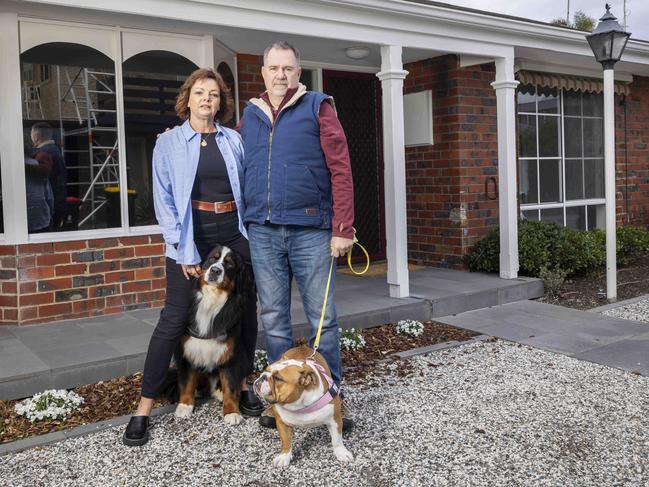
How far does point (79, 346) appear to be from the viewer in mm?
4496

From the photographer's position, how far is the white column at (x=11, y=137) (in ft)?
16.4

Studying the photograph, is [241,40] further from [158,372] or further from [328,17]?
[158,372]

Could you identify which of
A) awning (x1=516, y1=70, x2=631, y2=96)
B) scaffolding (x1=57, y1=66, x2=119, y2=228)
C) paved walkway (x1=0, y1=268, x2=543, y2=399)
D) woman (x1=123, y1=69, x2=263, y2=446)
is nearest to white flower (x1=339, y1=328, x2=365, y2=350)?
paved walkway (x1=0, y1=268, x2=543, y2=399)

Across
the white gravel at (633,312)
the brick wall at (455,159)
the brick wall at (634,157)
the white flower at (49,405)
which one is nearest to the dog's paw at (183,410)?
the white flower at (49,405)

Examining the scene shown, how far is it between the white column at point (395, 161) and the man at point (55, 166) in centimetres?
270

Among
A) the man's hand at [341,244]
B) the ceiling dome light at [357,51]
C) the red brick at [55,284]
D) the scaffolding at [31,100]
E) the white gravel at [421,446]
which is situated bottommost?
the white gravel at [421,446]

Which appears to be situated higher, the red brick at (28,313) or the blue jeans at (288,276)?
the blue jeans at (288,276)

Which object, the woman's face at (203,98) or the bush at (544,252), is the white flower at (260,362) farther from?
the bush at (544,252)

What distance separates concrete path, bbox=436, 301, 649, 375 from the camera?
4812 mm

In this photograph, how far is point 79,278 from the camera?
5.39m

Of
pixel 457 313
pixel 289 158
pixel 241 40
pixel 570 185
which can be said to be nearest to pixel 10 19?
pixel 241 40

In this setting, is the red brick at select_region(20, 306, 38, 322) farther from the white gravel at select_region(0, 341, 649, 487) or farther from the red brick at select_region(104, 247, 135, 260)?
the white gravel at select_region(0, 341, 649, 487)

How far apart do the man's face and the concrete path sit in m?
2.94

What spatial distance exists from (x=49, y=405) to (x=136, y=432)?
668 mm
